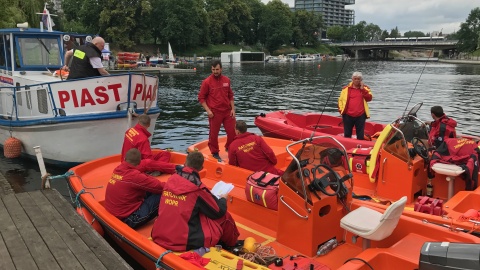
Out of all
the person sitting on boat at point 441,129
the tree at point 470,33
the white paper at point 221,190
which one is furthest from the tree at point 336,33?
the white paper at point 221,190

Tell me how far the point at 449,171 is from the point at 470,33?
98.4 metres

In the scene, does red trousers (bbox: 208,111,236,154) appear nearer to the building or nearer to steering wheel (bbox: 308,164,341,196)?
steering wheel (bbox: 308,164,341,196)

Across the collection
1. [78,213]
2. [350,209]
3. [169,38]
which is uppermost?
[169,38]

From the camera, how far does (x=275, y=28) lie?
94250mm

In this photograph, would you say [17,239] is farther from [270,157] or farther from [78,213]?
[270,157]

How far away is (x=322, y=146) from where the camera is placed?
4832 mm

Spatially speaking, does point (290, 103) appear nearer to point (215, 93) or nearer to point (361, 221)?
point (215, 93)

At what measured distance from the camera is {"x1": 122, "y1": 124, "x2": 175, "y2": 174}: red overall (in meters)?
6.33

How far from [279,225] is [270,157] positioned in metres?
1.45

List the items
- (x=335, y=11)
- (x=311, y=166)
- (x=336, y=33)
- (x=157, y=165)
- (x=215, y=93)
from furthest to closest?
1. (x=335, y=11)
2. (x=336, y=33)
3. (x=215, y=93)
4. (x=157, y=165)
5. (x=311, y=166)

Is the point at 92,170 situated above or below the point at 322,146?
below

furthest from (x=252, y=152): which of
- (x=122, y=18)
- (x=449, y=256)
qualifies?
(x=122, y=18)

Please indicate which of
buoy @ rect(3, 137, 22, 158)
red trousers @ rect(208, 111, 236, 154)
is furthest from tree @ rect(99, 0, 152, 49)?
red trousers @ rect(208, 111, 236, 154)

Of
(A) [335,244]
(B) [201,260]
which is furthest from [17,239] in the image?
(A) [335,244]
